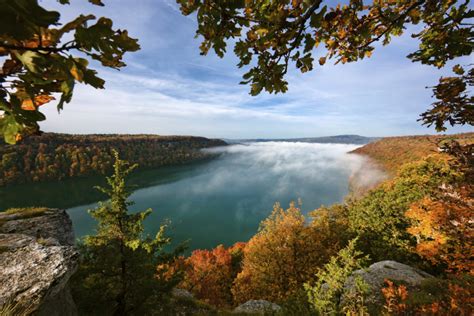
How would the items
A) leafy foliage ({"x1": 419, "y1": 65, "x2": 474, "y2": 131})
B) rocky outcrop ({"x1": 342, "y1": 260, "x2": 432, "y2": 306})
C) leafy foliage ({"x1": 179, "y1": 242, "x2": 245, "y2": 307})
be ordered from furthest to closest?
leafy foliage ({"x1": 179, "y1": 242, "x2": 245, "y2": 307}) → rocky outcrop ({"x1": 342, "y1": 260, "x2": 432, "y2": 306}) → leafy foliage ({"x1": 419, "y1": 65, "x2": 474, "y2": 131})

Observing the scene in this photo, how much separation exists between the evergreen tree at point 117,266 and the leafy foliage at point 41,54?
9634 millimetres

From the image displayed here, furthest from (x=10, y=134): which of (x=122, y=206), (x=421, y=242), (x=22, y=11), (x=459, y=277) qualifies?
(x=421, y=242)

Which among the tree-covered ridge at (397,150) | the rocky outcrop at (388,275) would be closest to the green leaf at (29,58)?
the rocky outcrop at (388,275)

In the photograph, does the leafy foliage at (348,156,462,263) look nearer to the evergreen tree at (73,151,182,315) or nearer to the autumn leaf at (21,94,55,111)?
the evergreen tree at (73,151,182,315)

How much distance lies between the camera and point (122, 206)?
10695 mm

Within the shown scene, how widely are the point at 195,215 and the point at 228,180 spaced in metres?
76.9

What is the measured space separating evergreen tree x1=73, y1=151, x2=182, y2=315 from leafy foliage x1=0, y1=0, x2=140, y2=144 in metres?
9.63

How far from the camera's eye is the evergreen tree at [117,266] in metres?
9.88

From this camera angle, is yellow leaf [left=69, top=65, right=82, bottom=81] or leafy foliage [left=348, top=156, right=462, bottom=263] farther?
leafy foliage [left=348, top=156, right=462, bottom=263]

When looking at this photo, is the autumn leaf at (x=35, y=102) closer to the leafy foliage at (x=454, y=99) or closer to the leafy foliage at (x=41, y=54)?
the leafy foliage at (x=41, y=54)

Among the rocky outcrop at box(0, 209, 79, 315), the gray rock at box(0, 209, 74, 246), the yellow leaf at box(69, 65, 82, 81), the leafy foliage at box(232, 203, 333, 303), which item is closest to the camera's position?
the yellow leaf at box(69, 65, 82, 81)

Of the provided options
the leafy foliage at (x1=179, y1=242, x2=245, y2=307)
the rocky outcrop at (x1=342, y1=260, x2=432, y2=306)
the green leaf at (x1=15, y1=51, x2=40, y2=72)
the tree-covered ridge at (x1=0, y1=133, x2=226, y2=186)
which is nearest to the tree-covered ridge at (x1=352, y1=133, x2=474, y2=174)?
the leafy foliage at (x1=179, y1=242, x2=245, y2=307)

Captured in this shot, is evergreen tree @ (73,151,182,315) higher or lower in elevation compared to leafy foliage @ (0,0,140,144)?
lower

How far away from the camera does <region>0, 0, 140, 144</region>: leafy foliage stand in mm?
892
